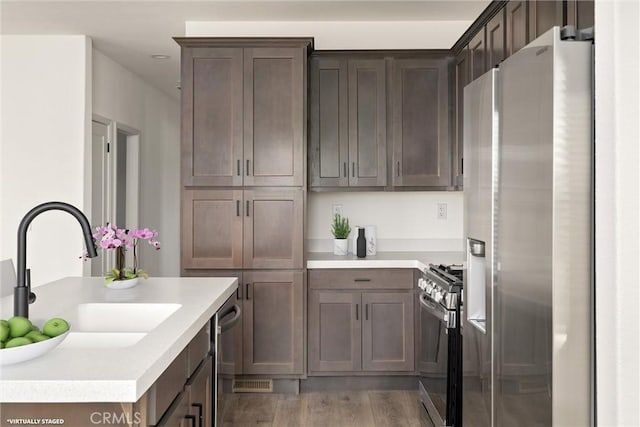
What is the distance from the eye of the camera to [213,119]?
358cm

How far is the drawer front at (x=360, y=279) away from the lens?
11.9ft

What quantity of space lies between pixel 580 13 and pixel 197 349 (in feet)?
5.98

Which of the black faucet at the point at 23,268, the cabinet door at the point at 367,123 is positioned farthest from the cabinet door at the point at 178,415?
the cabinet door at the point at 367,123

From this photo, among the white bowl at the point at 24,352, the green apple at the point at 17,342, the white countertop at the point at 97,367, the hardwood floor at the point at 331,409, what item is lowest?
the hardwood floor at the point at 331,409

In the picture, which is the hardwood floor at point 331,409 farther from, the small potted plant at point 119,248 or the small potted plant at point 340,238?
the small potted plant at point 119,248

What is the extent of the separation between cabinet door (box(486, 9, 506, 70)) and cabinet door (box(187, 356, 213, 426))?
213cm

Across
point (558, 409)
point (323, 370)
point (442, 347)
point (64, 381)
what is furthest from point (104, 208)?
point (558, 409)

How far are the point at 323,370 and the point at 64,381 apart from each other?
264 centimetres

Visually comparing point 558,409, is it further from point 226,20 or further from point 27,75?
point 27,75

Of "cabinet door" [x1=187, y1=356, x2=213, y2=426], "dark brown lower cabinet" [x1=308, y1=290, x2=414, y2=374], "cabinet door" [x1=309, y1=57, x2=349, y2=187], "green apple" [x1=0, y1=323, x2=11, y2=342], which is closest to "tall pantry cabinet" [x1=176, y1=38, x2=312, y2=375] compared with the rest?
"dark brown lower cabinet" [x1=308, y1=290, x2=414, y2=374]

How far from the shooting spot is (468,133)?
2164mm

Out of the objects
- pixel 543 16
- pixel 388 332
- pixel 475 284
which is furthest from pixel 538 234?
pixel 388 332

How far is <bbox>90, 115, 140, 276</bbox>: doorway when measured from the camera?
15.6 ft

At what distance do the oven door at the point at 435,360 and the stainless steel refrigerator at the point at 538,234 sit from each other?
0.59 m
